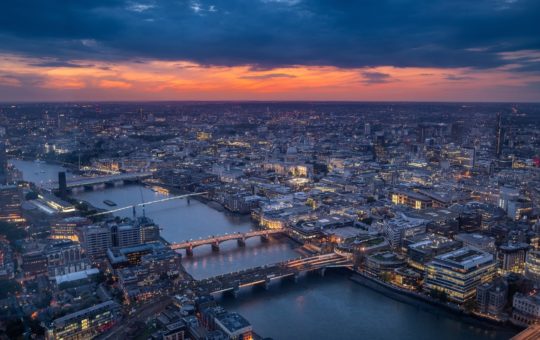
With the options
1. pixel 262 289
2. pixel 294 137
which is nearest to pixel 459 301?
pixel 262 289

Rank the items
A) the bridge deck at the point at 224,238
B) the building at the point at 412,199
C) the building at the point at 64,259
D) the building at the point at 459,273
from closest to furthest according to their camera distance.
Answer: the building at the point at 459,273 → the building at the point at 64,259 → the bridge deck at the point at 224,238 → the building at the point at 412,199

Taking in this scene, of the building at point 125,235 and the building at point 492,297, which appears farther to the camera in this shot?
the building at point 125,235

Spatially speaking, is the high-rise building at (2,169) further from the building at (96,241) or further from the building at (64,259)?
the building at (64,259)

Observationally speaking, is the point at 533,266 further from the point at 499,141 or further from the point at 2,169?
the point at 2,169

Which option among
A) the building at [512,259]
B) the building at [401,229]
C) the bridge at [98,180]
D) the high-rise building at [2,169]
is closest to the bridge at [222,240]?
the building at [401,229]

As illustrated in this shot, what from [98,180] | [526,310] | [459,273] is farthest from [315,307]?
[98,180]

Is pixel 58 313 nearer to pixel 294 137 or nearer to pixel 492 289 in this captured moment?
pixel 492 289
